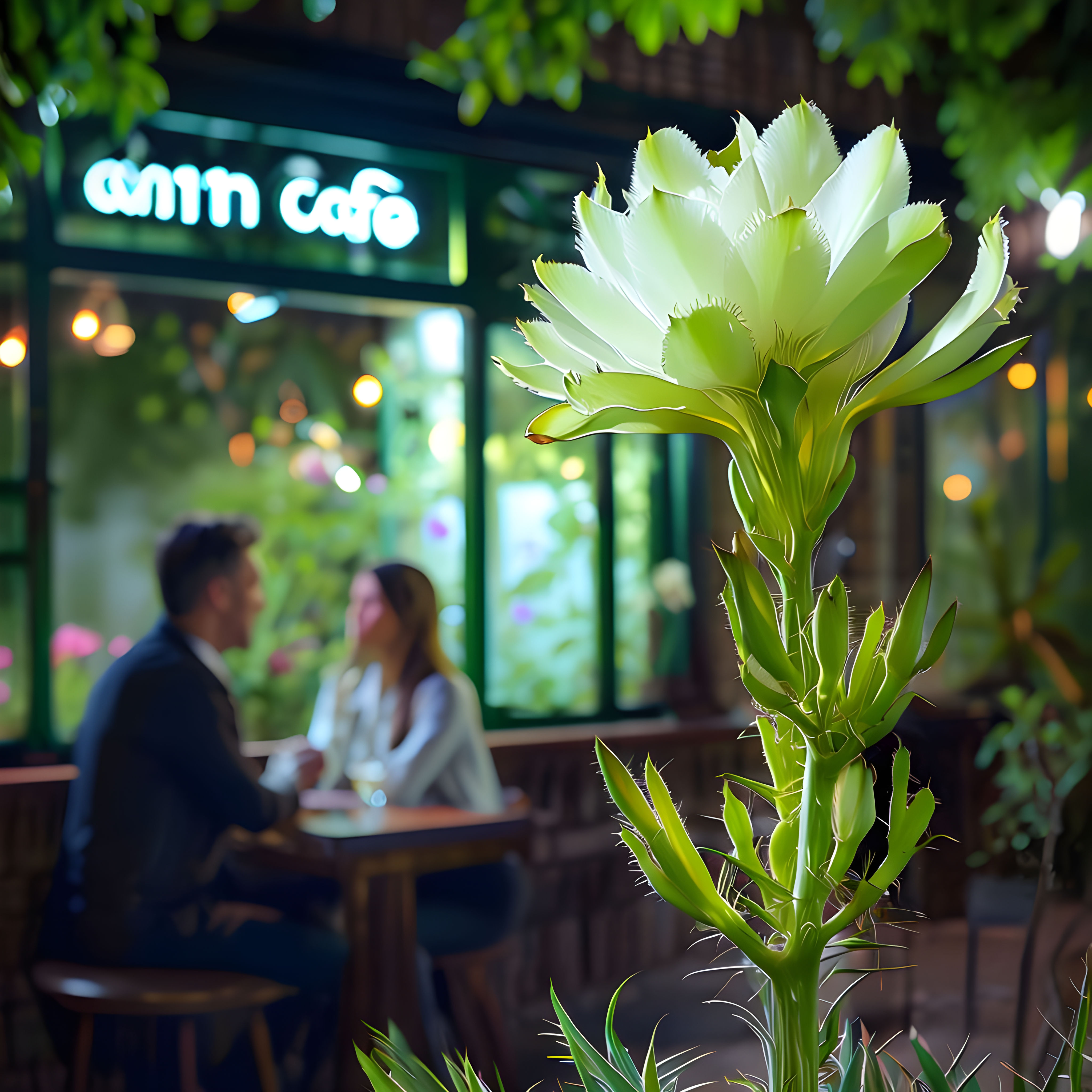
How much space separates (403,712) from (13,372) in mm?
1354

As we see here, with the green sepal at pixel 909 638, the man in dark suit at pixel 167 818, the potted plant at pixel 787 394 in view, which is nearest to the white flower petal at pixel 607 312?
the potted plant at pixel 787 394

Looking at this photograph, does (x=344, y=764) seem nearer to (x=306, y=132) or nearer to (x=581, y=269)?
(x=306, y=132)

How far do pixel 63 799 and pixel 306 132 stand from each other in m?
1.89

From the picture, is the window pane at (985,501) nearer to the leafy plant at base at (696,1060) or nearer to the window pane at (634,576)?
the window pane at (634,576)

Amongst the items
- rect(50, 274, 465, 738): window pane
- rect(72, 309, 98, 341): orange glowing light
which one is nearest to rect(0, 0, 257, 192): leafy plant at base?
rect(72, 309, 98, 341): orange glowing light

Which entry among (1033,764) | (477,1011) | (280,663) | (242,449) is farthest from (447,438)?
(1033,764)

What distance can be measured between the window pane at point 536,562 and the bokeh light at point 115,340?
3.42 feet

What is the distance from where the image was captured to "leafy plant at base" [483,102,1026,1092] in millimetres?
306

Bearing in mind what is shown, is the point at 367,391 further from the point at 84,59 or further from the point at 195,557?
the point at 84,59

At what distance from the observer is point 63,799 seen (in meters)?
2.45

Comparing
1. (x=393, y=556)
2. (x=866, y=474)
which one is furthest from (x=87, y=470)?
(x=866, y=474)

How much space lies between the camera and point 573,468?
321 cm

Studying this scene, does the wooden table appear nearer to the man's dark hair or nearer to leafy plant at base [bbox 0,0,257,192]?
the man's dark hair

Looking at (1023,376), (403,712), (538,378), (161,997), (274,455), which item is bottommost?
(161,997)
